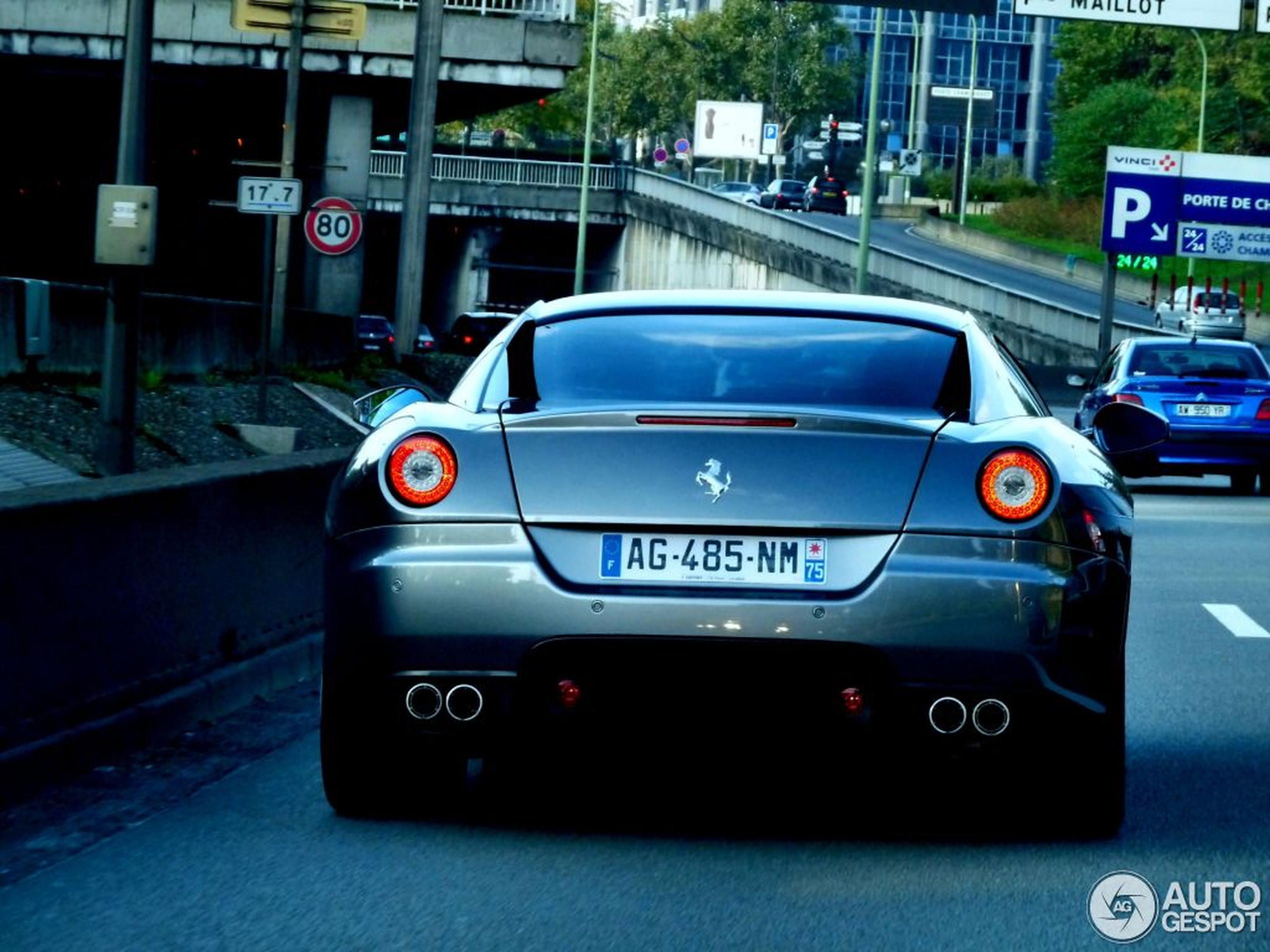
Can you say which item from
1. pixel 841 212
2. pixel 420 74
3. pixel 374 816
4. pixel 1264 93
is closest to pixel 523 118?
pixel 841 212

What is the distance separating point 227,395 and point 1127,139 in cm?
9974

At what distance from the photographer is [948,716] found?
6.13 meters

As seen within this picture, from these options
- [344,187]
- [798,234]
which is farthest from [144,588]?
[798,234]

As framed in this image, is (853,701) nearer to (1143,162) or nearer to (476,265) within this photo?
(1143,162)

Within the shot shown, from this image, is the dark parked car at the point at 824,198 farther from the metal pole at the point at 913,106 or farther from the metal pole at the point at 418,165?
the metal pole at the point at 418,165

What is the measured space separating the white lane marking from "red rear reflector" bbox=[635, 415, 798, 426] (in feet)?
20.2

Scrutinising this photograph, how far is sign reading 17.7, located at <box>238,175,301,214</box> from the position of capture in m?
24.0

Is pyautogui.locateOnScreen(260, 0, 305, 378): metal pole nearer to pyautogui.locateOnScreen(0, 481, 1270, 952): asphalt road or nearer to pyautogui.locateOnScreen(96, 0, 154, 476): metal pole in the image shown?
pyautogui.locateOnScreen(96, 0, 154, 476): metal pole

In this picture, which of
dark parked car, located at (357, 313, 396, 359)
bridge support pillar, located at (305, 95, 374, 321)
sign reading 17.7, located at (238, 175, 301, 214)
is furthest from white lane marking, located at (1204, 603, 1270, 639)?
dark parked car, located at (357, 313, 396, 359)

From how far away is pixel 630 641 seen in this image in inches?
239

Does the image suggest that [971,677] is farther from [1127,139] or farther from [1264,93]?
[1127,139]

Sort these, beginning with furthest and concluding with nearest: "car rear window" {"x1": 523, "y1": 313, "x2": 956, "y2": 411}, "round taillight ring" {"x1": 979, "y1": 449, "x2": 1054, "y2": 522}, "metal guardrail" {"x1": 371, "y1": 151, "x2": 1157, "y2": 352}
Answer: "metal guardrail" {"x1": 371, "y1": 151, "x2": 1157, "y2": 352} < "car rear window" {"x1": 523, "y1": 313, "x2": 956, "y2": 411} < "round taillight ring" {"x1": 979, "y1": 449, "x2": 1054, "y2": 522}

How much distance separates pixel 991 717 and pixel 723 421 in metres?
0.94

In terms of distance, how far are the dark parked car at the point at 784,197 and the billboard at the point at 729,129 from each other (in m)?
26.8
